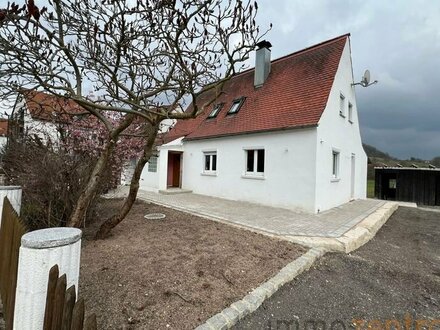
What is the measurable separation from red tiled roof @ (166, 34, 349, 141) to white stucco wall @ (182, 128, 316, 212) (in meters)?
0.49

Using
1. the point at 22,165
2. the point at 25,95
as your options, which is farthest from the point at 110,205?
the point at 25,95

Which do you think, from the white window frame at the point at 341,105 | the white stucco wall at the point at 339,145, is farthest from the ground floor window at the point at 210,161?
the white window frame at the point at 341,105

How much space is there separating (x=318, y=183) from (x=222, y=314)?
7581mm

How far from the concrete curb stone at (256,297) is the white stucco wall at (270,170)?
499 centimetres

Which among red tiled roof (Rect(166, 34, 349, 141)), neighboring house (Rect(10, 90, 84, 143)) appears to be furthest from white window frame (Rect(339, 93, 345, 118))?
neighboring house (Rect(10, 90, 84, 143))

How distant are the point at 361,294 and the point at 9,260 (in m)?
4.73

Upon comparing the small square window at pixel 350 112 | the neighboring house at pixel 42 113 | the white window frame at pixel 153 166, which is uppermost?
the small square window at pixel 350 112

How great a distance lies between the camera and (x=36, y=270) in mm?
1953

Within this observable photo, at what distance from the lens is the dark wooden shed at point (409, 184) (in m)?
16.3

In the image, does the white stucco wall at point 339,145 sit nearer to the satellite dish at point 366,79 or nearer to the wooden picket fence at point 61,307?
the satellite dish at point 366,79

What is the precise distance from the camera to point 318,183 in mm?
9492

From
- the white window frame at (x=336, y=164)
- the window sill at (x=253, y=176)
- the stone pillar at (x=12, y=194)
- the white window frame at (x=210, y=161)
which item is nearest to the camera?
the stone pillar at (x=12, y=194)

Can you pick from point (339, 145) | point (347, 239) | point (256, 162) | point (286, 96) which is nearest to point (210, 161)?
point (256, 162)

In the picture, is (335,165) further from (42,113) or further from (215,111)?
(42,113)
